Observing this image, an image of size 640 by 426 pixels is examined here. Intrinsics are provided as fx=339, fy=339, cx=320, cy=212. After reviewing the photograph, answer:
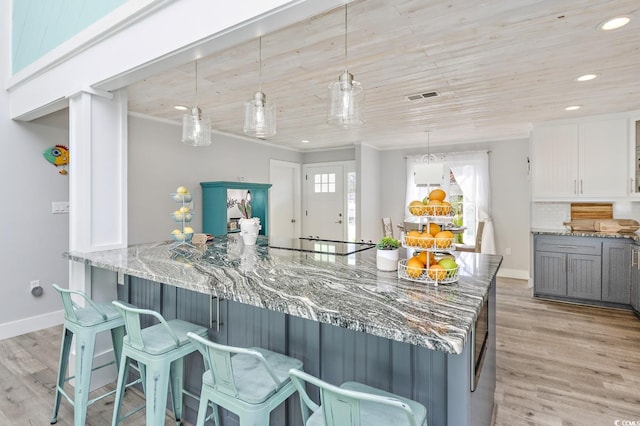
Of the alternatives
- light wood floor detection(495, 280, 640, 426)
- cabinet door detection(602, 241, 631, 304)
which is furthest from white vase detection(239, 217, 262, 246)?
cabinet door detection(602, 241, 631, 304)

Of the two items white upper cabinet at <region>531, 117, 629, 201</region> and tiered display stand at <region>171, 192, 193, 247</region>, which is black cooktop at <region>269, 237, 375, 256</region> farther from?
white upper cabinet at <region>531, 117, 629, 201</region>

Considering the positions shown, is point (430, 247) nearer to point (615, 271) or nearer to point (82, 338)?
point (82, 338)

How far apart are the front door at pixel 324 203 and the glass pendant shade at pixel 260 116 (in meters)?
4.38

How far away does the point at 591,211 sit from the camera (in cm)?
453

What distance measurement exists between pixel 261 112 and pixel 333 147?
174 inches

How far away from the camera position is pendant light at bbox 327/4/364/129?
6.19 feet

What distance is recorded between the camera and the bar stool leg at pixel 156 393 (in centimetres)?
157

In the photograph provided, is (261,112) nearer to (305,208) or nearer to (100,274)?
(100,274)

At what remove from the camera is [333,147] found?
21.4 ft

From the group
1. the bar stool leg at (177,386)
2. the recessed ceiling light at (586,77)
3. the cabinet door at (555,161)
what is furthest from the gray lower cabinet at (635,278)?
the bar stool leg at (177,386)

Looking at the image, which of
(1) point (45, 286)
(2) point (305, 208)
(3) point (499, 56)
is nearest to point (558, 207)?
(3) point (499, 56)

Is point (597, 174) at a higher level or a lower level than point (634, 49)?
lower

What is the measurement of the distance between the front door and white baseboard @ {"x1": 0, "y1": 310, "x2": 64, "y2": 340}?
4.27 m

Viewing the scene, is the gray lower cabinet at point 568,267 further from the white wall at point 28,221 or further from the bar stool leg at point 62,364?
the white wall at point 28,221
